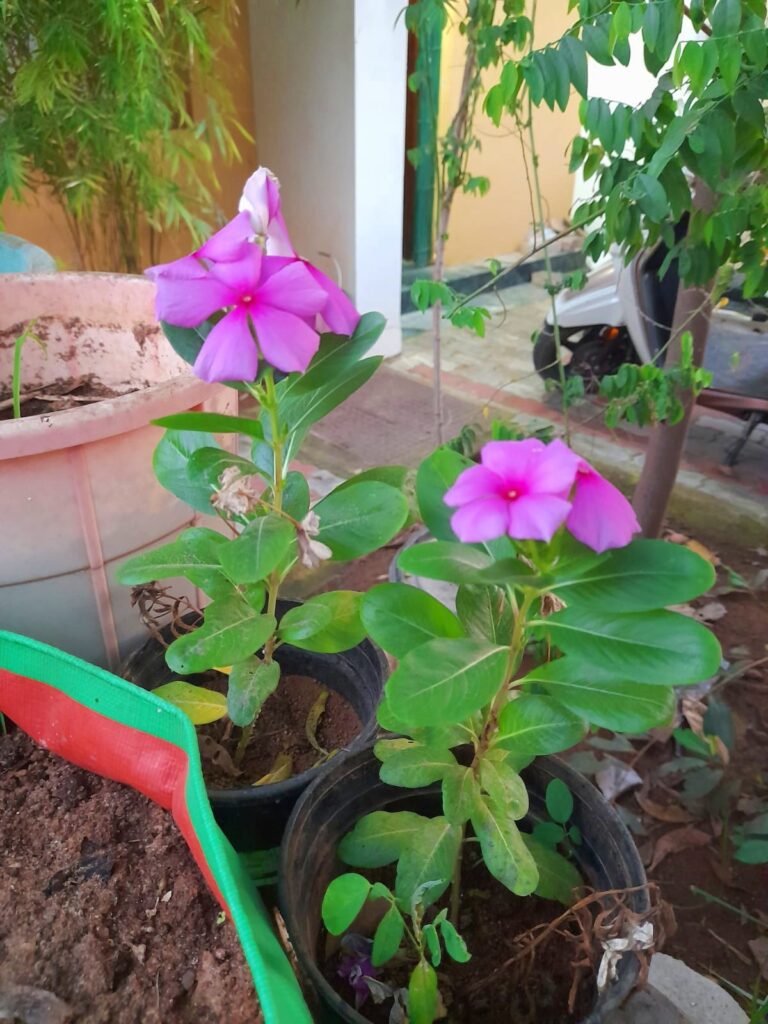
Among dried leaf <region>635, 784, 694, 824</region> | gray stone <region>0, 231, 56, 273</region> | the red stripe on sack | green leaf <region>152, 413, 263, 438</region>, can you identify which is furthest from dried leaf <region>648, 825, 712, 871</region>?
gray stone <region>0, 231, 56, 273</region>

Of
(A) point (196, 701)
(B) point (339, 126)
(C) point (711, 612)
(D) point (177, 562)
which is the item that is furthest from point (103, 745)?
(B) point (339, 126)

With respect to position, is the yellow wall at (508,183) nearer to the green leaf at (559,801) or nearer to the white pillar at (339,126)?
the white pillar at (339,126)

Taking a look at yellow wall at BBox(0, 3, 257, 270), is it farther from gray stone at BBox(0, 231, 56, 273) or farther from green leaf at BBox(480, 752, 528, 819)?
green leaf at BBox(480, 752, 528, 819)

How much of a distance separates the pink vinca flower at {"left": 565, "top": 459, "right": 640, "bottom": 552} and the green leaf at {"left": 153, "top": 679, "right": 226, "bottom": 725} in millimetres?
619

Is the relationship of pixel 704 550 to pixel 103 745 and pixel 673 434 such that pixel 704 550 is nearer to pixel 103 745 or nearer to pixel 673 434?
pixel 673 434

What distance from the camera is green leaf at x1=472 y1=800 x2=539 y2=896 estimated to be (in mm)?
772

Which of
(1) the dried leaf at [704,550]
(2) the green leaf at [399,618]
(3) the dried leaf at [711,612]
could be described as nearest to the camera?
(2) the green leaf at [399,618]

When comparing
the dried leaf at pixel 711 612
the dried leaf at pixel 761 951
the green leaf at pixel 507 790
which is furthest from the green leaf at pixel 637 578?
the dried leaf at pixel 711 612

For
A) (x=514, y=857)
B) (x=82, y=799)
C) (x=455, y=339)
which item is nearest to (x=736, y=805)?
(x=514, y=857)

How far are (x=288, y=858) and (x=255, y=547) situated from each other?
0.37 meters

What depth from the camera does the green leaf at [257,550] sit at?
2.47ft

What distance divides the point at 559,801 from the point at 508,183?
15.6ft

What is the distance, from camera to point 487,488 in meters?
0.56

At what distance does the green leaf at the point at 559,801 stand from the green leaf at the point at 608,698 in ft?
0.74
